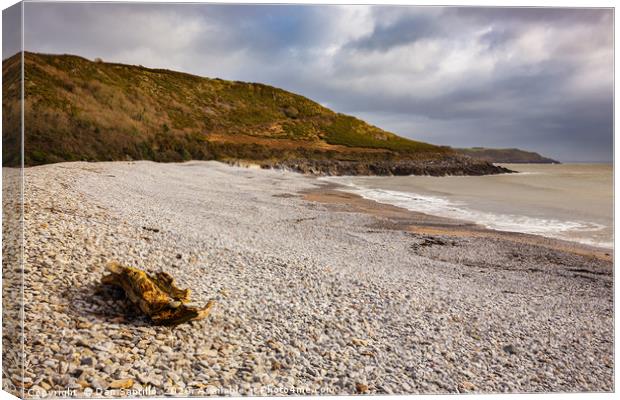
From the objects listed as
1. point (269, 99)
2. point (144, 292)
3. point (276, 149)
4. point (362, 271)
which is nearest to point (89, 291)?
point (144, 292)

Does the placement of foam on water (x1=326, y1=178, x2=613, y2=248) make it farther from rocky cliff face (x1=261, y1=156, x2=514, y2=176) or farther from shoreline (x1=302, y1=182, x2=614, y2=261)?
rocky cliff face (x1=261, y1=156, x2=514, y2=176)

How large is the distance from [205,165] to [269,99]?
19767 millimetres

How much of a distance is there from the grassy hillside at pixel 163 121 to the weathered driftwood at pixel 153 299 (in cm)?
180

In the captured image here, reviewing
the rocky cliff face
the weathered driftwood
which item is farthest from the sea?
the rocky cliff face

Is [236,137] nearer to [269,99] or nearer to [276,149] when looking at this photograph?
[276,149]

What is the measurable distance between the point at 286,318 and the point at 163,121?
36.2 meters

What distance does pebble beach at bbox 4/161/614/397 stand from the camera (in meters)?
4.47

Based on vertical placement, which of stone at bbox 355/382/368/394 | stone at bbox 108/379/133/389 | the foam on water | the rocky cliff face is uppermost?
the rocky cliff face

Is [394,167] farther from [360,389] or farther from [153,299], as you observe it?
[153,299]

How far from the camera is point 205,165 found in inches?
1421

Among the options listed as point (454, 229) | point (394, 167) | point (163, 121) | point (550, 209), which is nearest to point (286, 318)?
point (454, 229)

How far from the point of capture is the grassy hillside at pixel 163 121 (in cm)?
1919

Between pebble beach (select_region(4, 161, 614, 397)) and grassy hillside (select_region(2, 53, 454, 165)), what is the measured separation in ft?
6.74

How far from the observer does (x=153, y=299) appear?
4852 mm
